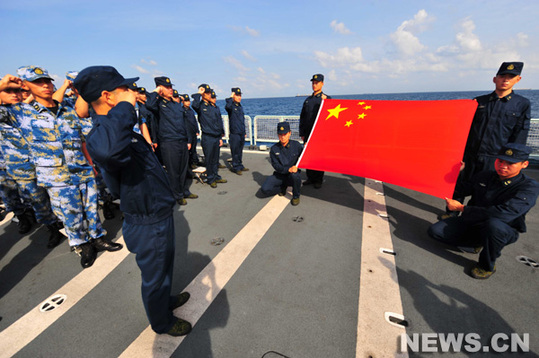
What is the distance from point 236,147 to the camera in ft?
19.3

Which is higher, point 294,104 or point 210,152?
point 294,104

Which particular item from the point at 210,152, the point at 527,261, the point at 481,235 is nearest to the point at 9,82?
the point at 210,152

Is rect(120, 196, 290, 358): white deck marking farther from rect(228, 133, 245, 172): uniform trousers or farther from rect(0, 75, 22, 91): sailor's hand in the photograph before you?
rect(0, 75, 22, 91): sailor's hand

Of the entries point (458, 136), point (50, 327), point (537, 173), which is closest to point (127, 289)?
point (50, 327)

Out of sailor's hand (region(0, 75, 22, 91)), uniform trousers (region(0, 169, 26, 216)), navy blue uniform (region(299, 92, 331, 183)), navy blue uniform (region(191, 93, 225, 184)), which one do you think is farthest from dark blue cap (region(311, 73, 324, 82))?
uniform trousers (region(0, 169, 26, 216))

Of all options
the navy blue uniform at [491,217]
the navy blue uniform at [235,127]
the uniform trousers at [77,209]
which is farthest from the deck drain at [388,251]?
the navy blue uniform at [235,127]

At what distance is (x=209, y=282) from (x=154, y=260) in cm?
88

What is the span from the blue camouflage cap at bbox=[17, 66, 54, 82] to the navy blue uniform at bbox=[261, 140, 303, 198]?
3.04 meters

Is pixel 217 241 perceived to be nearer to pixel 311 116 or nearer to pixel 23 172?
pixel 23 172

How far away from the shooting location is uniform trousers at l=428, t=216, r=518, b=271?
232 cm

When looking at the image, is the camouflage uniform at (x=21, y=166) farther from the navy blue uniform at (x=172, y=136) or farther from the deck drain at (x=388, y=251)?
the deck drain at (x=388, y=251)

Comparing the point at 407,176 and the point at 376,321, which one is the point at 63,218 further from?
the point at 407,176

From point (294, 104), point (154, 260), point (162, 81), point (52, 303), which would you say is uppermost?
point (294, 104)

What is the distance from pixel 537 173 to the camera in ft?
17.3
